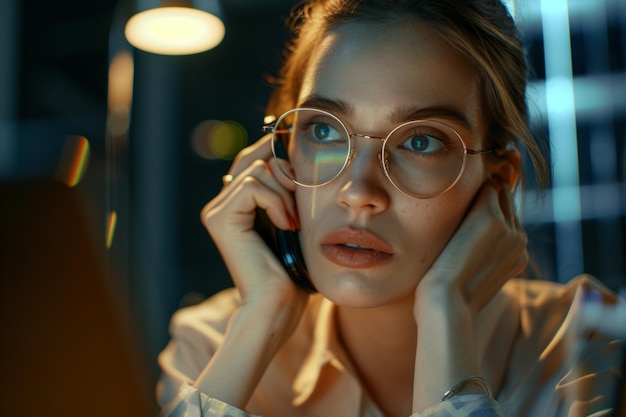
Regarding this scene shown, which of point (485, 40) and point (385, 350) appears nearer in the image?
point (485, 40)

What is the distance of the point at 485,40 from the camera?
119 cm

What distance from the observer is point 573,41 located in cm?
126

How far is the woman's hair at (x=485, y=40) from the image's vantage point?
117 centimetres

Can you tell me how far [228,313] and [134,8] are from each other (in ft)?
2.29

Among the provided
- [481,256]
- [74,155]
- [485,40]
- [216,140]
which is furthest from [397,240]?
[216,140]

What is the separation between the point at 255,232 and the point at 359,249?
0.26 metres

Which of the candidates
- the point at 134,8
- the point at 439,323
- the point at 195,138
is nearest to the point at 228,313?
the point at 439,323

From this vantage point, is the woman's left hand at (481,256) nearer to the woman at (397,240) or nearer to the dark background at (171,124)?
the woman at (397,240)

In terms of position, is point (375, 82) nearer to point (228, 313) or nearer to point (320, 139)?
point (320, 139)

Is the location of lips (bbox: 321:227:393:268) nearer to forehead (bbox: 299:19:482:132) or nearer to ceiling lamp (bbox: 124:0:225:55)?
forehead (bbox: 299:19:482:132)

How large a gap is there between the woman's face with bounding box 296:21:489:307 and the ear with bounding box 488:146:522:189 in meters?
0.11

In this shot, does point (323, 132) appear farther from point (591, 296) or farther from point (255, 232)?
point (591, 296)

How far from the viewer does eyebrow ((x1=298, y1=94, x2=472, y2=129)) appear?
43.3 inches

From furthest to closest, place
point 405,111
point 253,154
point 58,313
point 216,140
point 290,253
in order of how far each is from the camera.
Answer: point 216,140 → point 253,154 → point 290,253 → point 405,111 → point 58,313
